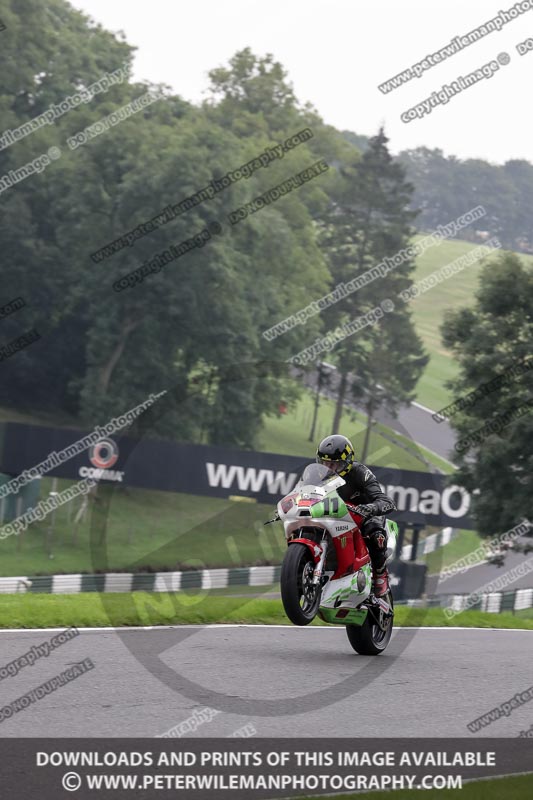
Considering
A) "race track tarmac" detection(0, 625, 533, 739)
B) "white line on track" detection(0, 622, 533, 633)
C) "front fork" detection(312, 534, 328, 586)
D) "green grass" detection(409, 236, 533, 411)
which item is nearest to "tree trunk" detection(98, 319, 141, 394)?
"green grass" detection(409, 236, 533, 411)

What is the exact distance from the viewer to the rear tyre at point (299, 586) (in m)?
9.17

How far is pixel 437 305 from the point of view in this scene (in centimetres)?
12188

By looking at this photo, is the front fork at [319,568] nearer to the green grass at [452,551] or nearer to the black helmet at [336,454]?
the black helmet at [336,454]

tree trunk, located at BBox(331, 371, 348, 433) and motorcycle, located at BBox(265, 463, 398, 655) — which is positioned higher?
motorcycle, located at BBox(265, 463, 398, 655)

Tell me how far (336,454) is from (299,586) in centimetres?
126

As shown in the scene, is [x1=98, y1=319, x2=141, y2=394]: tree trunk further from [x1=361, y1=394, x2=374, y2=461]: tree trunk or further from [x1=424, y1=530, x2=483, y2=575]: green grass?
[x1=424, y1=530, x2=483, y2=575]: green grass

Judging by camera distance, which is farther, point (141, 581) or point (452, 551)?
point (452, 551)

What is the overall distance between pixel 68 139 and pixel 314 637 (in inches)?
1864

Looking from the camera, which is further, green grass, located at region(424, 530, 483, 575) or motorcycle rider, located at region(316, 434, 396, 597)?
green grass, located at region(424, 530, 483, 575)

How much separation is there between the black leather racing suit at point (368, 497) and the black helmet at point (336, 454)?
0.26 m

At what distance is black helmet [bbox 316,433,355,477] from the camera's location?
995 centimetres
